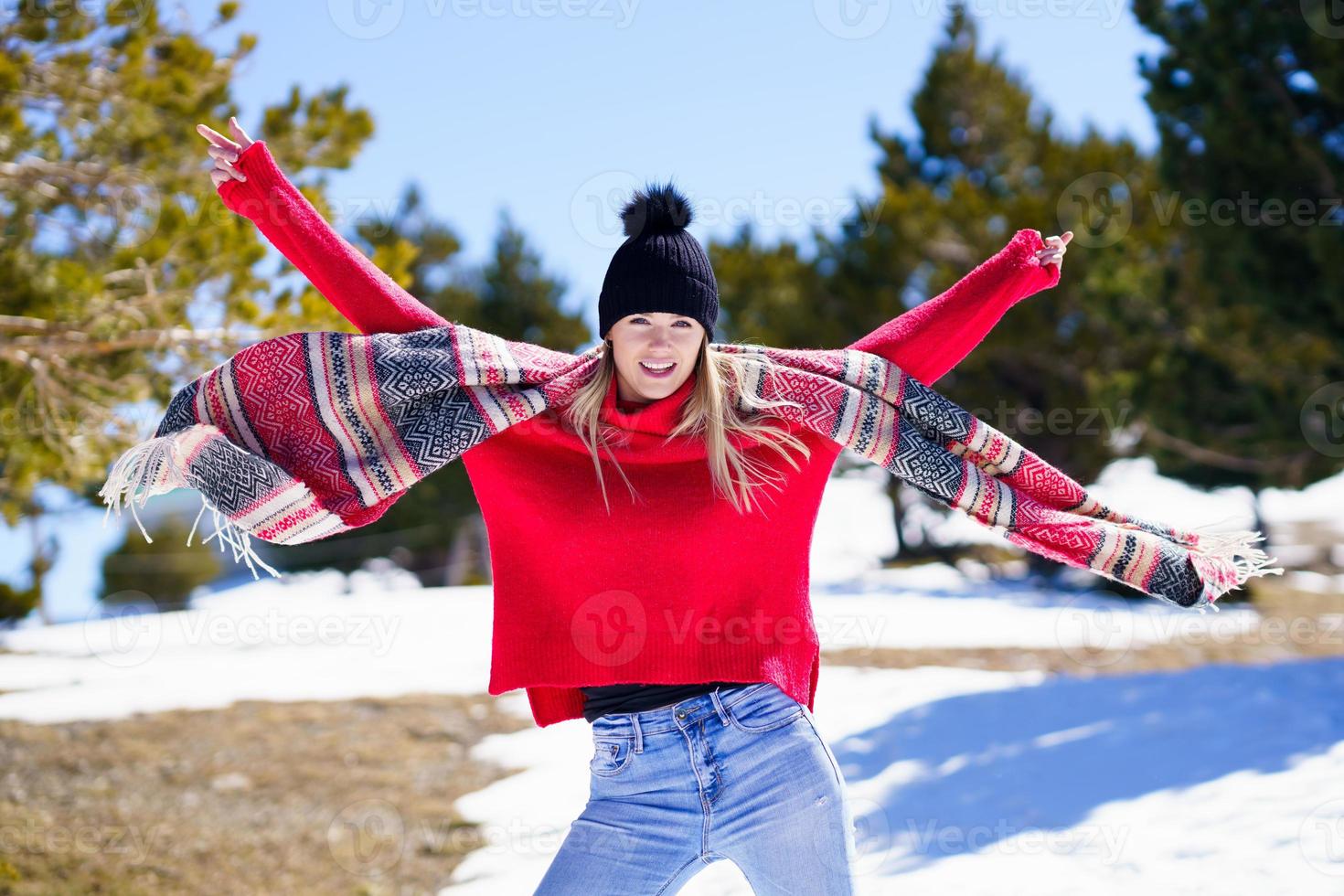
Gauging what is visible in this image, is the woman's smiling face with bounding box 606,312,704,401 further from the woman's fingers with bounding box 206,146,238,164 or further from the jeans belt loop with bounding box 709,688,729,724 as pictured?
the woman's fingers with bounding box 206,146,238,164

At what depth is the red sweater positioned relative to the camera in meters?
2.29

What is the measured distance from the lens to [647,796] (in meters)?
2.17

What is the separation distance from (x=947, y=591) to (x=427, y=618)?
6.16 metres

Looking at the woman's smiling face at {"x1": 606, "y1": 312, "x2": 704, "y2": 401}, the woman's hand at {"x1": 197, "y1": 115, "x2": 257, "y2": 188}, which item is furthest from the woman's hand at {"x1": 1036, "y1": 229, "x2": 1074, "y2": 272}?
the woman's hand at {"x1": 197, "y1": 115, "x2": 257, "y2": 188}

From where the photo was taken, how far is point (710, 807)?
7.05 feet

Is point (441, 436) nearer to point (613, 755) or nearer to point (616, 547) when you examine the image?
point (616, 547)

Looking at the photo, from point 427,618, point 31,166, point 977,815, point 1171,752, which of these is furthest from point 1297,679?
point 31,166

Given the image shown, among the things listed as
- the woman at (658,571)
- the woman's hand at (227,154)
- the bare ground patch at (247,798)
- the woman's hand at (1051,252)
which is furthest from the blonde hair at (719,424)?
the bare ground patch at (247,798)

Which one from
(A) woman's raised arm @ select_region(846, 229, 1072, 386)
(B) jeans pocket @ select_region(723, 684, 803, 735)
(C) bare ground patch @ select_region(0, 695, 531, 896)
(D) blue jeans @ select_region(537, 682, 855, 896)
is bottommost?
(C) bare ground patch @ select_region(0, 695, 531, 896)

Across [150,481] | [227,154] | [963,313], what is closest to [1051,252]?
[963,313]

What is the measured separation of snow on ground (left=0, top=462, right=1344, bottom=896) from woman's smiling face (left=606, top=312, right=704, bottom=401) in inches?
42.9

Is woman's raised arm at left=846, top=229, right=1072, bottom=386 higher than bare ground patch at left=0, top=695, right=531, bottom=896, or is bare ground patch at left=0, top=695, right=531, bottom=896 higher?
woman's raised arm at left=846, top=229, right=1072, bottom=386

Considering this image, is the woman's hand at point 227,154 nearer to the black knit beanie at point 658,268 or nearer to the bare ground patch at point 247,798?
the black knit beanie at point 658,268

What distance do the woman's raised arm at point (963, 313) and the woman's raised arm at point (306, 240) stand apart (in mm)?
1129
